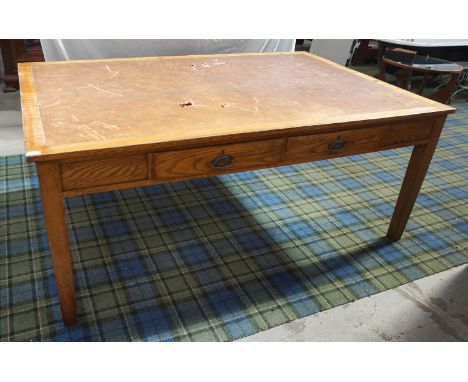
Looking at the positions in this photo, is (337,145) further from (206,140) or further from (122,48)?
(122,48)

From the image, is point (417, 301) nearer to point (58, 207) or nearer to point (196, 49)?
point (58, 207)

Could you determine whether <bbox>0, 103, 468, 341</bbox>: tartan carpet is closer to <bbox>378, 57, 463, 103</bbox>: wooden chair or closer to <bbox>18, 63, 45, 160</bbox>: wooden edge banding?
<bbox>18, 63, 45, 160</bbox>: wooden edge banding

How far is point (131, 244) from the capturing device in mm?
1835

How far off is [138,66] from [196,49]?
3.16 ft

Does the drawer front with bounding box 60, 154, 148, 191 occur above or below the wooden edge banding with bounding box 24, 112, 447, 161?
below

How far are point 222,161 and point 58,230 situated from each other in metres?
0.55

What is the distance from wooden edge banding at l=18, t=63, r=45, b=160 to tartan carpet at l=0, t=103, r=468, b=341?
66cm

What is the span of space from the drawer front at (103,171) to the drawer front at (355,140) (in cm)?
53

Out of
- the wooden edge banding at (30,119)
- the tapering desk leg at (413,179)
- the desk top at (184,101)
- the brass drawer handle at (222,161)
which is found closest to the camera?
the wooden edge banding at (30,119)

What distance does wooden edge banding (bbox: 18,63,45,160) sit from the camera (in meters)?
1.12

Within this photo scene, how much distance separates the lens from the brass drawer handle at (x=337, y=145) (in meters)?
1.56

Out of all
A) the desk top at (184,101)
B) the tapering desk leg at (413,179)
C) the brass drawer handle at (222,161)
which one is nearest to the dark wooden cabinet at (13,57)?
the desk top at (184,101)

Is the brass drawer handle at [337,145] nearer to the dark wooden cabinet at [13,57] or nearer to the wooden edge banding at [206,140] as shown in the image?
the wooden edge banding at [206,140]

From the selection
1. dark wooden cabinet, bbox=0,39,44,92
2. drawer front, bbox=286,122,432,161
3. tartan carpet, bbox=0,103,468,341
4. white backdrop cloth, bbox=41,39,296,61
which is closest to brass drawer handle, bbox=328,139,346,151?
drawer front, bbox=286,122,432,161
